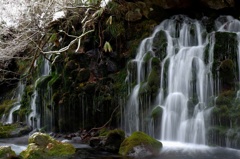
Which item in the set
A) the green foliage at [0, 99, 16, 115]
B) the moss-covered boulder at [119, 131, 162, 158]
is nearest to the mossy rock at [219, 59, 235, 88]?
the moss-covered boulder at [119, 131, 162, 158]

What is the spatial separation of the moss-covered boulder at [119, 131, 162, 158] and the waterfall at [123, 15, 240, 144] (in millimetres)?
1653

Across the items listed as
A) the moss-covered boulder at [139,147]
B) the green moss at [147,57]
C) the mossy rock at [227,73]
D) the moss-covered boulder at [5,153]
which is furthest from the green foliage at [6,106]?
the mossy rock at [227,73]

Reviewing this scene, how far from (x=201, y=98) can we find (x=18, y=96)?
12.8 m

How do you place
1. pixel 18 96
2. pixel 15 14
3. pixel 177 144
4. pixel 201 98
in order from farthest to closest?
pixel 18 96 < pixel 15 14 < pixel 201 98 < pixel 177 144

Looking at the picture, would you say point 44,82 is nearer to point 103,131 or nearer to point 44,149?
point 103,131

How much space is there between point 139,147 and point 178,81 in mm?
3671

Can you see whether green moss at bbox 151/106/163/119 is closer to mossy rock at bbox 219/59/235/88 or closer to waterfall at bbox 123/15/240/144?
waterfall at bbox 123/15/240/144

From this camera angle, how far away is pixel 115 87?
13.9 metres

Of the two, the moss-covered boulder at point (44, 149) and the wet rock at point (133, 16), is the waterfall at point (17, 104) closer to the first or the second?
the wet rock at point (133, 16)

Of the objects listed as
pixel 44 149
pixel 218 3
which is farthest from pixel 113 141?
pixel 218 3

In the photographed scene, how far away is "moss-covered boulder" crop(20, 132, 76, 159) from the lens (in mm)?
8930

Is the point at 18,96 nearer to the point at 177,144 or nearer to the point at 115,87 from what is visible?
the point at 115,87

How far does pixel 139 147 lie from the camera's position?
9.16m

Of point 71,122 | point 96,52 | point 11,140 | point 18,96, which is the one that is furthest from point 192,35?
point 18,96
